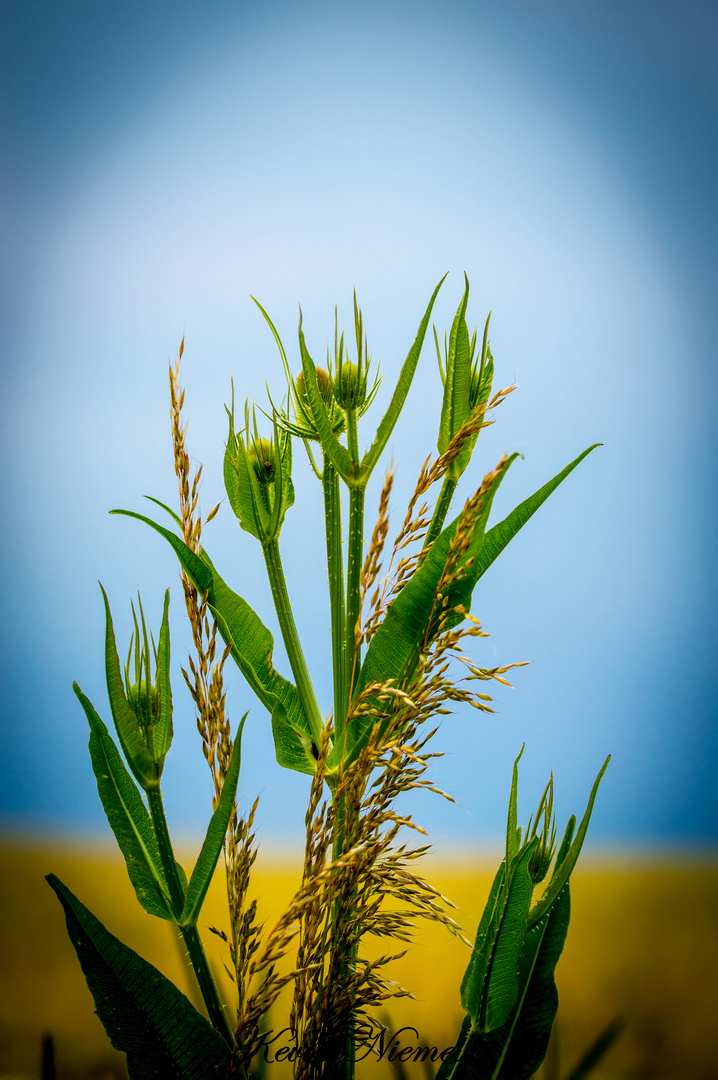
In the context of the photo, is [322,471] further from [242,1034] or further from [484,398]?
[242,1034]

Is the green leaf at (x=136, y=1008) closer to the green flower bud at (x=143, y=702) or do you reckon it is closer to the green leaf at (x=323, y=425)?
the green flower bud at (x=143, y=702)

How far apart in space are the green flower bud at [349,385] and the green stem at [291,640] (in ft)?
0.47

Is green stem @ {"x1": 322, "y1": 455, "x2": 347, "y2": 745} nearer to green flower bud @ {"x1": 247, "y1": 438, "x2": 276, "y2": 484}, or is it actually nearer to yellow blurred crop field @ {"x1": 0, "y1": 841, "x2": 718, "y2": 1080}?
green flower bud @ {"x1": 247, "y1": 438, "x2": 276, "y2": 484}

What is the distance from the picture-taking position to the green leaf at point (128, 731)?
0.55m

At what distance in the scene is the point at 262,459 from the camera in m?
0.60

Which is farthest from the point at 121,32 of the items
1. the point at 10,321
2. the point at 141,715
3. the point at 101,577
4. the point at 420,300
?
the point at 141,715

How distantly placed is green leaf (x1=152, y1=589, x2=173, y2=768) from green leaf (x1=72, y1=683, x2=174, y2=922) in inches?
1.6

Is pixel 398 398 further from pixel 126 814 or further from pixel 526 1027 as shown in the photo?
pixel 526 1027

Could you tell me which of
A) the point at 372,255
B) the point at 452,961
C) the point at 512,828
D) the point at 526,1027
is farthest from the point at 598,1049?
the point at 372,255

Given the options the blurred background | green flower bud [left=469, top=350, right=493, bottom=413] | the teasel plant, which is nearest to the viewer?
the teasel plant

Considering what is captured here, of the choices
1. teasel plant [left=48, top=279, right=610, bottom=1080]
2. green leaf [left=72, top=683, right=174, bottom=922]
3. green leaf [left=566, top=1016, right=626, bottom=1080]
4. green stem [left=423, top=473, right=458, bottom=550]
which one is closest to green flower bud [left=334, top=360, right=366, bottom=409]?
teasel plant [left=48, top=279, right=610, bottom=1080]

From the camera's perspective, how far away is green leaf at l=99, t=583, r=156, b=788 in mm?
548

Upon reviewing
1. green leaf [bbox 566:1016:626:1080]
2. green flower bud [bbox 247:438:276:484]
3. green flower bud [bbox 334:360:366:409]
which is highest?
green flower bud [bbox 334:360:366:409]

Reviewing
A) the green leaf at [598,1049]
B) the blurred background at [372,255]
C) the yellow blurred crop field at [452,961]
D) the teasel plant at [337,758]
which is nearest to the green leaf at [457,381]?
the teasel plant at [337,758]
